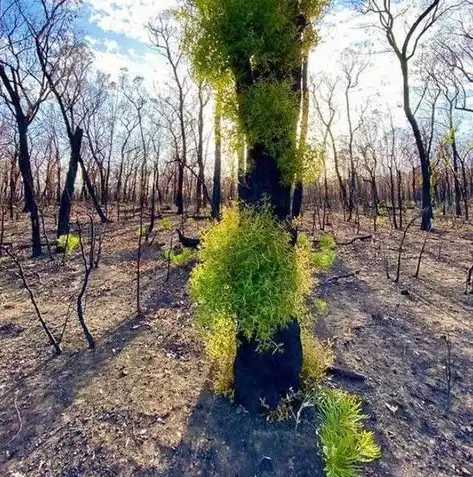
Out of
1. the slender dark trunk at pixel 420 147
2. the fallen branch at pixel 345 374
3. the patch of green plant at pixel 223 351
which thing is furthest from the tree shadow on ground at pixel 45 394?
the slender dark trunk at pixel 420 147

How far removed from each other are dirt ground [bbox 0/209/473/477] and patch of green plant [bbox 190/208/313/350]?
87 cm

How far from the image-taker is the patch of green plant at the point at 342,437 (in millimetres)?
2875

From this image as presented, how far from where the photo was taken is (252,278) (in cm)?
313

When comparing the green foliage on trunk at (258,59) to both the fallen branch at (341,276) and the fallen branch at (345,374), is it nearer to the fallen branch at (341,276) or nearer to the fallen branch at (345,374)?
the fallen branch at (345,374)

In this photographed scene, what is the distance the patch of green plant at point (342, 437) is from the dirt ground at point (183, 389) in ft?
0.40

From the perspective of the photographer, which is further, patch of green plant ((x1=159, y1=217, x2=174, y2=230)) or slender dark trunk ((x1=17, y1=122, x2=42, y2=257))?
patch of green plant ((x1=159, y1=217, x2=174, y2=230))

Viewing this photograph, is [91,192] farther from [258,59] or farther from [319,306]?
[258,59]

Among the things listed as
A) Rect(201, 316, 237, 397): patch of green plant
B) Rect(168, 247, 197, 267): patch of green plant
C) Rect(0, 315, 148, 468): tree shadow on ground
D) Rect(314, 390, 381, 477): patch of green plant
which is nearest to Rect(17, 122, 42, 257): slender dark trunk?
Rect(168, 247, 197, 267): patch of green plant

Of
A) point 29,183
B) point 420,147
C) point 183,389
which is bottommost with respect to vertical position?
point 183,389

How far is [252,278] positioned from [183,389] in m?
1.51

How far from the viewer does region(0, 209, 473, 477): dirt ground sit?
122 inches

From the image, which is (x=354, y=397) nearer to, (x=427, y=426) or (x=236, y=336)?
(x=427, y=426)

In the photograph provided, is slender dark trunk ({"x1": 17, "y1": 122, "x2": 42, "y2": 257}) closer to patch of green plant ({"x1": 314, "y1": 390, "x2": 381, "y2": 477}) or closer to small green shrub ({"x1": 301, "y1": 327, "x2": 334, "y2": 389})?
small green shrub ({"x1": 301, "y1": 327, "x2": 334, "y2": 389})

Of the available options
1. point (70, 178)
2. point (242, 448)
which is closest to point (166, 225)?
point (70, 178)
